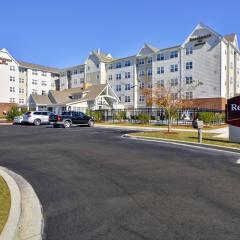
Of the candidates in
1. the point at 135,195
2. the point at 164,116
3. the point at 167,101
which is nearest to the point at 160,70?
the point at 164,116

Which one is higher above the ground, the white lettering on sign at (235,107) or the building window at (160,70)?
the building window at (160,70)

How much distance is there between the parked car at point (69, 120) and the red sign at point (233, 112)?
19.6 meters

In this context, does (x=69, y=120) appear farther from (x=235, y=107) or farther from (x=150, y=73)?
(x=150, y=73)

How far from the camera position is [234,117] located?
18844 millimetres

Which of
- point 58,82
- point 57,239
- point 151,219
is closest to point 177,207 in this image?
point 151,219

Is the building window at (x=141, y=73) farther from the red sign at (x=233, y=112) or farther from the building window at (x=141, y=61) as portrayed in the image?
the red sign at (x=233, y=112)

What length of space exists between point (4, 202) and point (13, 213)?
740mm

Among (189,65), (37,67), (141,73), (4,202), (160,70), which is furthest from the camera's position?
(37,67)

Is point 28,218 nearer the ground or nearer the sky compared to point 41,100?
nearer the ground

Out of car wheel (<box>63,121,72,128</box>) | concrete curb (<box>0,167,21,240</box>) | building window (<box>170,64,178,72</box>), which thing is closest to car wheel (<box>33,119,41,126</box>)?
car wheel (<box>63,121,72,128</box>)

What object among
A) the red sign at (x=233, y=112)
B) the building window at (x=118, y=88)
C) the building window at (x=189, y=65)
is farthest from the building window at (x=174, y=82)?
the red sign at (x=233, y=112)

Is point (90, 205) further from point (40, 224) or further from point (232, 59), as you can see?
point (232, 59)

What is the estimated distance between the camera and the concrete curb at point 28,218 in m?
5.04

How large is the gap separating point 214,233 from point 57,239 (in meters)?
2.34
